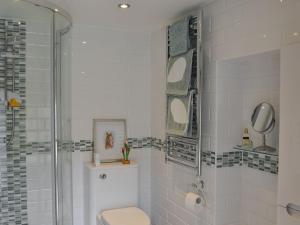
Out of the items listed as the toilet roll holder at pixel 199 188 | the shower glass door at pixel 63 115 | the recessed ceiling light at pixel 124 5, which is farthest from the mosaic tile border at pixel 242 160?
the recessed ceiling light at pixel 124 5

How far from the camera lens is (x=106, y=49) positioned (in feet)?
9.93

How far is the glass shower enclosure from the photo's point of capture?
2.30 metres

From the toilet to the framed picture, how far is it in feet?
0.36

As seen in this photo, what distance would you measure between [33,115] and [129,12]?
1140mm

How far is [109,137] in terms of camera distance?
3.01m

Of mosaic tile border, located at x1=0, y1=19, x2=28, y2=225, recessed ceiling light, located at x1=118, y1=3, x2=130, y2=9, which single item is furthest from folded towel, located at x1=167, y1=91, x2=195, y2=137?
mosaic tile border, located at x1=0, y1=19, x2=28, y2=225

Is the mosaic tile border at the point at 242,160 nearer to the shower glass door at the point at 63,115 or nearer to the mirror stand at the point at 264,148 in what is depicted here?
the mirror stand at the point at 264,148

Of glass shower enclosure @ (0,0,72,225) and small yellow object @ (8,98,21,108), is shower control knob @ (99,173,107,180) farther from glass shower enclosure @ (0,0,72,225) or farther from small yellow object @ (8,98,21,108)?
small yellow object @ (8,98,21,108)

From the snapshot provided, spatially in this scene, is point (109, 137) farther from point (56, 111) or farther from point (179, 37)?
point (179, 37)

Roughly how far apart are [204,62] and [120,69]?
106 cm

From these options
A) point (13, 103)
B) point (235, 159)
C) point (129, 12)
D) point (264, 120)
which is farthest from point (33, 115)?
point (264, 120)

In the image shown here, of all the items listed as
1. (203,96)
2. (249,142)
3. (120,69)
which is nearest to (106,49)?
(120,69)

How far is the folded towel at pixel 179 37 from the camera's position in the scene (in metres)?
2.27

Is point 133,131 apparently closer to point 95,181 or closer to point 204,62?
point 95,181
